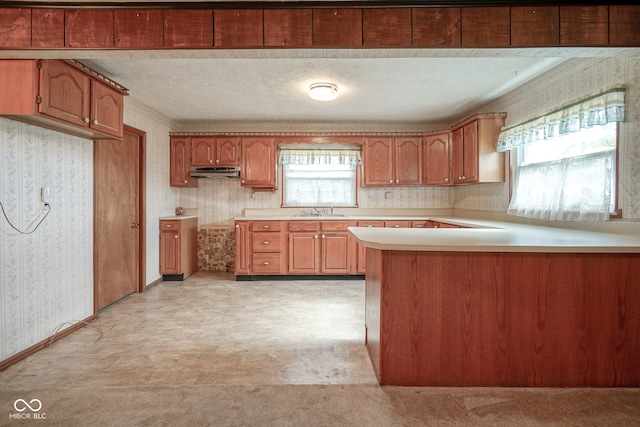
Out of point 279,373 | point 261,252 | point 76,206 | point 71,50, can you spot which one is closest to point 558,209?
point 279,373

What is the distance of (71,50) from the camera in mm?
1723

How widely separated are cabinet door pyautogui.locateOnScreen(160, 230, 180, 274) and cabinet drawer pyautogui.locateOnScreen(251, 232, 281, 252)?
1007 millimetres

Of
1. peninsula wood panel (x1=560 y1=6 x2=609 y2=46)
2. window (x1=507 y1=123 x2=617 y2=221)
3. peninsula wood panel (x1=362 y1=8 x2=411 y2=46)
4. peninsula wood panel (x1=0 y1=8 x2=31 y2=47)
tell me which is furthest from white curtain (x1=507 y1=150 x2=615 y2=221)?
peninsula wood panel (x1=0 y1=8 x2=31 y2=47)

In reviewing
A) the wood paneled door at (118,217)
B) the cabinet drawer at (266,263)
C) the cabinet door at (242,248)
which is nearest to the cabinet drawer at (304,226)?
the cabinet drawer at (266,263)

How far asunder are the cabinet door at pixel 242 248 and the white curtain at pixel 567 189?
3227mm

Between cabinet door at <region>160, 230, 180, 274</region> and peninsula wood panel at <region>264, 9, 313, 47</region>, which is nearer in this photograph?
peninsula wood panel at <region>264, 9, 313, 47</region>

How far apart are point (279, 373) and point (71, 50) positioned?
85.1 inches

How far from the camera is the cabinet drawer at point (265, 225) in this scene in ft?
14.7

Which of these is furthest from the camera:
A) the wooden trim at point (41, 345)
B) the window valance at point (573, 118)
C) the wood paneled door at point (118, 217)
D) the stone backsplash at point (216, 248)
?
the stone backsplash at point (216, 248)

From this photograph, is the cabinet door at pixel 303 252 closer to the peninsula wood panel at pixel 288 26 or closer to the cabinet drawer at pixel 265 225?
the cabinet drawer at pixel 265 225

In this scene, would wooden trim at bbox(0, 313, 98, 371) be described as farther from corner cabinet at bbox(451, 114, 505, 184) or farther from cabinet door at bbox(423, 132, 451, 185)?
cabinet door at bbox(423, 132, 451, 185)

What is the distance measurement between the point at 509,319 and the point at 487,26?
160cm

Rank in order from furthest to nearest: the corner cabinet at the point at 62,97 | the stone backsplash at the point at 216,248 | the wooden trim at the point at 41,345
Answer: the stone backsplash at the point at 216,248, the wooden trim at the point at 41,345, the corner cabinet at the point at 62,97

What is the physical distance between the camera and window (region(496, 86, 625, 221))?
241 cm
